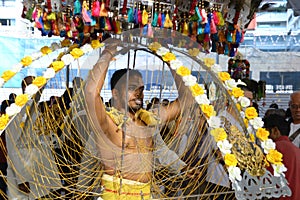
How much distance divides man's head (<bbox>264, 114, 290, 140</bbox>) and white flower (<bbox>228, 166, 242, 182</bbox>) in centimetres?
119

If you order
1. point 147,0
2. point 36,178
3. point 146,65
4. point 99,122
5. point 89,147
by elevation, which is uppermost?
point 147,0

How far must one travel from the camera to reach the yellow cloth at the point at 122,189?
2.38 meters

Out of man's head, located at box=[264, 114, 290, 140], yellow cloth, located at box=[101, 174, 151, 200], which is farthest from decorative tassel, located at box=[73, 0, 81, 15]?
man's head, located at box=[264, 114, 290, 140]

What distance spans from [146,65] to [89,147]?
541 mm

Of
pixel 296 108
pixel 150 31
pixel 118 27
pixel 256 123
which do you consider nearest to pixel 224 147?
pixel 256 123

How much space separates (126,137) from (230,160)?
557mm

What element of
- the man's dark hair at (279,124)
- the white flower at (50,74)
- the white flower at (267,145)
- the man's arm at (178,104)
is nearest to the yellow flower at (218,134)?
the white flower at (267,145)

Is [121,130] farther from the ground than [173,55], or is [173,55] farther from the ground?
[173,55]

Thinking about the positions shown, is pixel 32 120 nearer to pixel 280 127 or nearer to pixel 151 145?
pixel 151 145

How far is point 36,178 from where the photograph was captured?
2.68 m

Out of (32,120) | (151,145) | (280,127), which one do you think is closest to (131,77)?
(151,145)

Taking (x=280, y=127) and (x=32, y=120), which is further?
(x=280, y=127)

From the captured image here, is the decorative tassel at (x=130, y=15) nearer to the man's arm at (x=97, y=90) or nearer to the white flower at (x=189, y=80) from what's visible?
the man's arm at (x=97, y=90)

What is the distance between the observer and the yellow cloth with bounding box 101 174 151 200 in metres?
2.38
